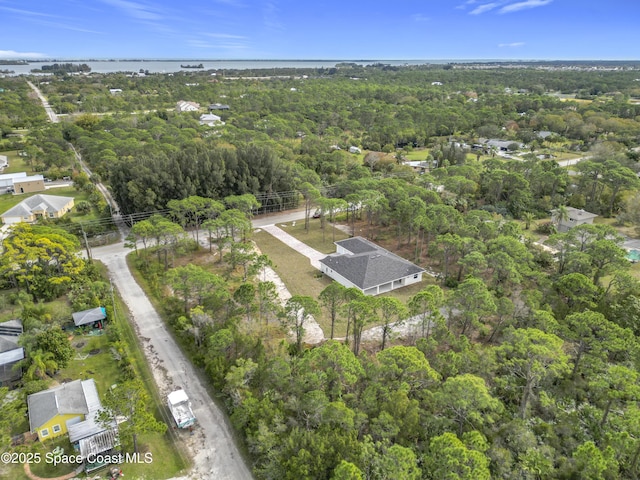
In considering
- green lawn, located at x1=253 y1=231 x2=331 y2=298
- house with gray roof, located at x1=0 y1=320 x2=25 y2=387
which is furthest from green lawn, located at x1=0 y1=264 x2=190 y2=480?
green lawn, located at x1=253 y1=231 x2=331 y2=298

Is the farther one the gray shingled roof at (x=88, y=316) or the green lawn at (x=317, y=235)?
the green lawn at (x=317, y=235)

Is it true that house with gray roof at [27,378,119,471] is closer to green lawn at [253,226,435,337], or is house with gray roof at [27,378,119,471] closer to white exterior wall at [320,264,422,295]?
green lawn at [253,226,435,337]

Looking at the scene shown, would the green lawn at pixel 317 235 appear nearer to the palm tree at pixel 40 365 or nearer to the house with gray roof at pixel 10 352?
the palm tree at pixel 40 365

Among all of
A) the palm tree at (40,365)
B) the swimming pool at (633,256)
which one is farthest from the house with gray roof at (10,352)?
the swimming pool at (633,256)

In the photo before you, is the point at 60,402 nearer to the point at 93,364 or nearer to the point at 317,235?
the point at 93,364

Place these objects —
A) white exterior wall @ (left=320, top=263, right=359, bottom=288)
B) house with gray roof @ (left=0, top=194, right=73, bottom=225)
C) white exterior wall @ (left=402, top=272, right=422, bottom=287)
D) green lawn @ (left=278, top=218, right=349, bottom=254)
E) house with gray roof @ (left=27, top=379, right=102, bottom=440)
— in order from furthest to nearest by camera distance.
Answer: house with gray roof @ (left=0, top=194, right=73, bottom=225)
green lawn @ (left=278, top=218, right=349, bottom=254)
white exterior wall @ (left=402, top=272, right=422, bottom=287)
white exterior wall @ (left=320, top=263, right=359, bottom=288)
house with gray roof @ (left=27, top=379, right=102, bottom=440)
